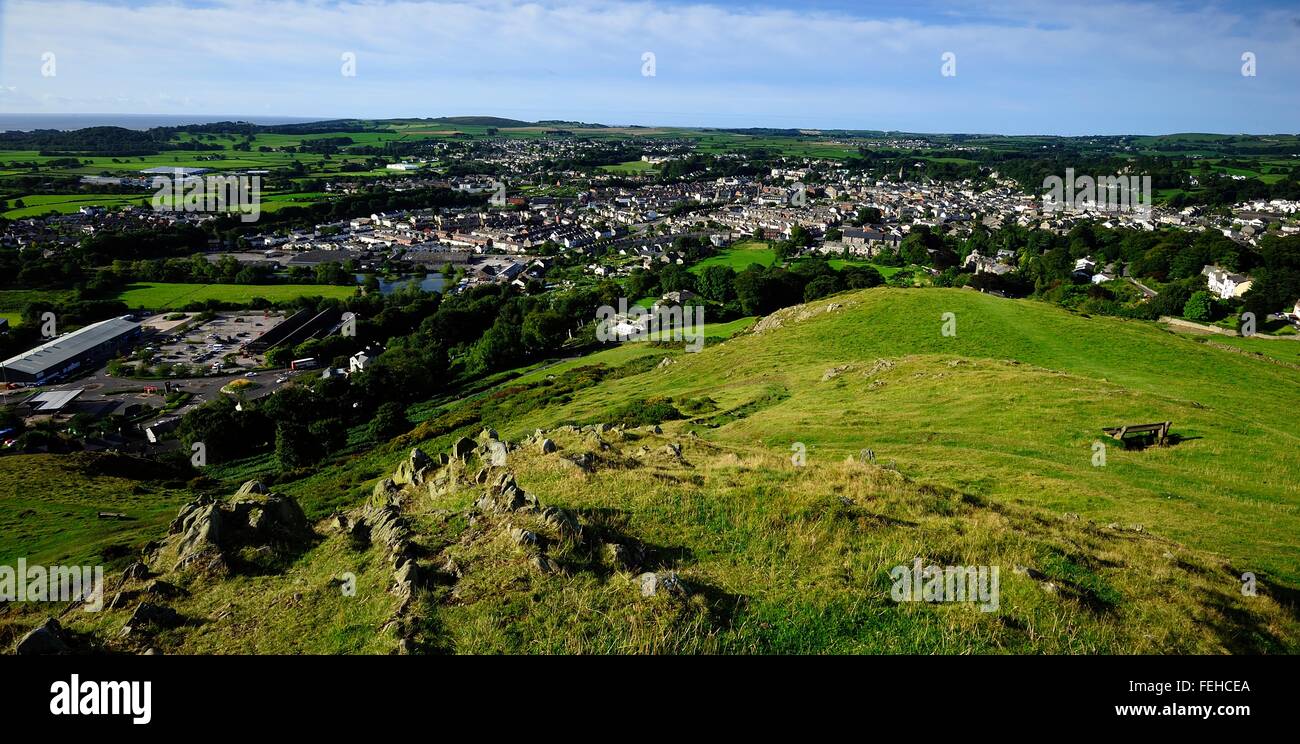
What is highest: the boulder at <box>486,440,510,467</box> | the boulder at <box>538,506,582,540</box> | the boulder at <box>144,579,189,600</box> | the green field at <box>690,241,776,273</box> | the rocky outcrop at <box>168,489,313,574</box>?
the green field at <box>690,241,776,273</box>

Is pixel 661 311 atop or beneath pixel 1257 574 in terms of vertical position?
atop

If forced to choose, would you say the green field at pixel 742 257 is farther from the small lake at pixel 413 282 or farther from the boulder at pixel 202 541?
the boulder at pixel 202 541

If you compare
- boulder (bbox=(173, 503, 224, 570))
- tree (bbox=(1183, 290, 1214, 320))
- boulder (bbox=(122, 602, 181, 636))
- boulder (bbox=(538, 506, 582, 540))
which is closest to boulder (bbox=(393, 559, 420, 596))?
boulder (bbox=(538, 506, 582, 540))

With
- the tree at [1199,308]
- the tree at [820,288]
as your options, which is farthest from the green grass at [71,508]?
the tree at [1199,308]

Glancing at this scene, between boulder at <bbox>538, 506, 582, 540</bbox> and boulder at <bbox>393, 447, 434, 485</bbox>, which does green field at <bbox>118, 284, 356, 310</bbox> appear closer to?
boulder at <bbox>393, 447, 434, 485</bbox>

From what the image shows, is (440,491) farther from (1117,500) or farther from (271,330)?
(271,330)

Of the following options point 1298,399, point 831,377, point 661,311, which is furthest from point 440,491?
point 661,311

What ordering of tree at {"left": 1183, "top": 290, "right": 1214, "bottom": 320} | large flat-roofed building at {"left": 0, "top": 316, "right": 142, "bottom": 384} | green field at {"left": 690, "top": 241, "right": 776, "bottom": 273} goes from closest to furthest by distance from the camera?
1. tree at {"left": 1183, "top": 290, "right": 1214, "bottom": 320}
2. large flat-roofed building at {"left": 0, "top": 316, "right": 142, "bottom": 384}
3. green field at {"left": 690, "top": 241, "right": 776, "bottom": 273}
